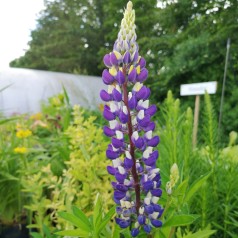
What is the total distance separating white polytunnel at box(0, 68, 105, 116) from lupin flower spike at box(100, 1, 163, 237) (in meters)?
5.76

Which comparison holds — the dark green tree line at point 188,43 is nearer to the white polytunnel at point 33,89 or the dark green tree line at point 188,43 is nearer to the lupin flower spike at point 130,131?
the white polytunnel at point 33,89

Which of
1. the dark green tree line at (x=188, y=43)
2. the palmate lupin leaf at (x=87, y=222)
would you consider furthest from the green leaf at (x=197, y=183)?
the dark green tree line at (x=188, y=43)

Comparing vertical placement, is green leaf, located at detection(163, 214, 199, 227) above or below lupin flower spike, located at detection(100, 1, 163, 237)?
below

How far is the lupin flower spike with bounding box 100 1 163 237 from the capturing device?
66 cm

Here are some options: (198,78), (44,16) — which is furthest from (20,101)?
(44,16)

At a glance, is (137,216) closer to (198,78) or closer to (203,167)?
(203,167)

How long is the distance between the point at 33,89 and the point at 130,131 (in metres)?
7.10

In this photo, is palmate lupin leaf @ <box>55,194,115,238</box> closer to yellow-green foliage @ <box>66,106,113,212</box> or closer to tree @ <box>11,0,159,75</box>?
yellow-green foliage @ <box>66,106,113,212</box>

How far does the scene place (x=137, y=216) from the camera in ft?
2.26

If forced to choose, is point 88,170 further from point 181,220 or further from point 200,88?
point 200,88

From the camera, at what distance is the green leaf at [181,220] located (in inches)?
23.9

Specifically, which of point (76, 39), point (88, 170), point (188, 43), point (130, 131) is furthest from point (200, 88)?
point (76, 39)

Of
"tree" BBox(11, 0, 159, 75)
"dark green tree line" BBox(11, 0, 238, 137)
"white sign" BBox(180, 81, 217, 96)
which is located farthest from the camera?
"tree" BBox(11, 0, 159, 75)

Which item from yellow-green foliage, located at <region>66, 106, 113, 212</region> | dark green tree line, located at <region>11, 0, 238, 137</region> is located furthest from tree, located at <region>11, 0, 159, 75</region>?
yellow-green foliage, located at <region>66, 106, 113, 212</region>
